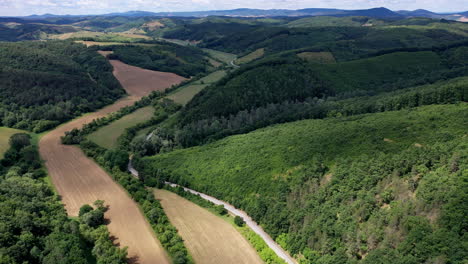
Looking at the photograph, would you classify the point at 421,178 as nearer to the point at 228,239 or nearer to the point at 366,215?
the point at 366,215

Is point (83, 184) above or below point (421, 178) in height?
below

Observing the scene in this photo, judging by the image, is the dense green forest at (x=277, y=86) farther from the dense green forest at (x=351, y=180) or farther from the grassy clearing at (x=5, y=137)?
the grassy clearing at (x=5, y=137)

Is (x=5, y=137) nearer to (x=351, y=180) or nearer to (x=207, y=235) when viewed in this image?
(x=207, y=235)

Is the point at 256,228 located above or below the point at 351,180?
below

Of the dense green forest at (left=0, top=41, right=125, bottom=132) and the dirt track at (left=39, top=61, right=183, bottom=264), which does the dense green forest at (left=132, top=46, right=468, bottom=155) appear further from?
the dense green forest at (left=0, top=41, right=125, bottom=132)

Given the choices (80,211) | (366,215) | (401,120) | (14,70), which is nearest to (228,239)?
(366,215)

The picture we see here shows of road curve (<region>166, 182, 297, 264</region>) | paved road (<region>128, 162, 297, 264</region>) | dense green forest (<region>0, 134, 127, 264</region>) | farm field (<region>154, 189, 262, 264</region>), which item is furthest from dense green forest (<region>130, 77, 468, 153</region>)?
dense green forest (<region>0, 134, 127, 264</region>)

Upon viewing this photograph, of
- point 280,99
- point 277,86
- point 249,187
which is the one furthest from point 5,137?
point 277,86
